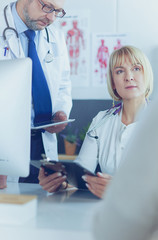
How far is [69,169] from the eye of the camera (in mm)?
1178

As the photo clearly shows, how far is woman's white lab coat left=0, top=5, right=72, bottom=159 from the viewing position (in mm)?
2033

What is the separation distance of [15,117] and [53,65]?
111 cm

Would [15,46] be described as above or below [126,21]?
below

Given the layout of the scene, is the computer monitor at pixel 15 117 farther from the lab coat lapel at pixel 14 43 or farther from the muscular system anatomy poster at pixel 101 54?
the muscular system anatomy poster at pixel 101 54

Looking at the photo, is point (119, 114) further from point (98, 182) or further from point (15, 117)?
point (15, 117)

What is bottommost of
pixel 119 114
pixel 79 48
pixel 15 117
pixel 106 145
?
pixel 106 145

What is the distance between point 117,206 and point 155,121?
0.49 ft

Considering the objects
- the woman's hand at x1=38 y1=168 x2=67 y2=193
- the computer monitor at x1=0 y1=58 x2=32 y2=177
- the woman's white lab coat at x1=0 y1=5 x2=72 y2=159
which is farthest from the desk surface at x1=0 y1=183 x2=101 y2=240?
the woman's white lab coat at x1=0 y1=5 x2=72 y2=159

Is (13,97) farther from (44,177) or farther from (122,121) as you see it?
(122,121)

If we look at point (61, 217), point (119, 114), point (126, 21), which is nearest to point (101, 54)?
point (126, 21)

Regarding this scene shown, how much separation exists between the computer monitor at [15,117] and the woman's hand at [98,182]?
0.23m

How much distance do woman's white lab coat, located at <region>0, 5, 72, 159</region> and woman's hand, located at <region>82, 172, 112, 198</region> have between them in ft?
2.59

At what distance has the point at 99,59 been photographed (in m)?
2.86

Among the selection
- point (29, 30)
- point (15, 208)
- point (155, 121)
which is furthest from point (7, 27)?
point (155, 121)
